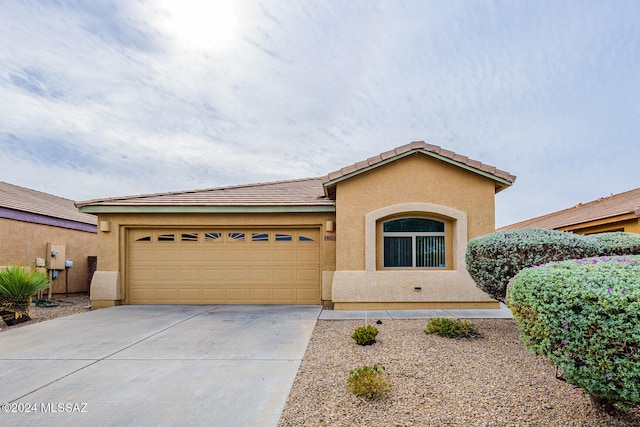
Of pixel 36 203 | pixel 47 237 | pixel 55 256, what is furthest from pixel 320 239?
pixel 36 203

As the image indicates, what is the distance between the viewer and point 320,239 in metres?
10.1

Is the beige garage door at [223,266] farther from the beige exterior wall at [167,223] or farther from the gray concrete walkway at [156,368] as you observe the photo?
the gray concrete walkway at [156,368]

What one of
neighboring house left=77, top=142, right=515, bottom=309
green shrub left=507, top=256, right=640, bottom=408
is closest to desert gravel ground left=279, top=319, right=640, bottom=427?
green shrub left=507, top=256, right=640, bottom=408

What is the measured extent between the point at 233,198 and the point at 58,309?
5.89 meters

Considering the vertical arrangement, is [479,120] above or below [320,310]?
above

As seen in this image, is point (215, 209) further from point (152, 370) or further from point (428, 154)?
point (428, 154)

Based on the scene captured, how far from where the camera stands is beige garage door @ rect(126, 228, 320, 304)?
10.1 m

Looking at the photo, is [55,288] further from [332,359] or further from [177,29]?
[332,359]

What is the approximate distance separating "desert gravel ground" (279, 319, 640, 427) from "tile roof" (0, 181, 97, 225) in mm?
11699

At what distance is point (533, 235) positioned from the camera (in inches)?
237

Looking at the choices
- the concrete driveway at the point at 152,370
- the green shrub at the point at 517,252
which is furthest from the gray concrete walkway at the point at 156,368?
the green shrub at the point at 517,252

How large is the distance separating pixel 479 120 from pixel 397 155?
8.38 metres

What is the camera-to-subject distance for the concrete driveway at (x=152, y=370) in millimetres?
3402

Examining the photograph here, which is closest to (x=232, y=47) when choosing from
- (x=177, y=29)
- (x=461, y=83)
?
(x=177, y=29)
